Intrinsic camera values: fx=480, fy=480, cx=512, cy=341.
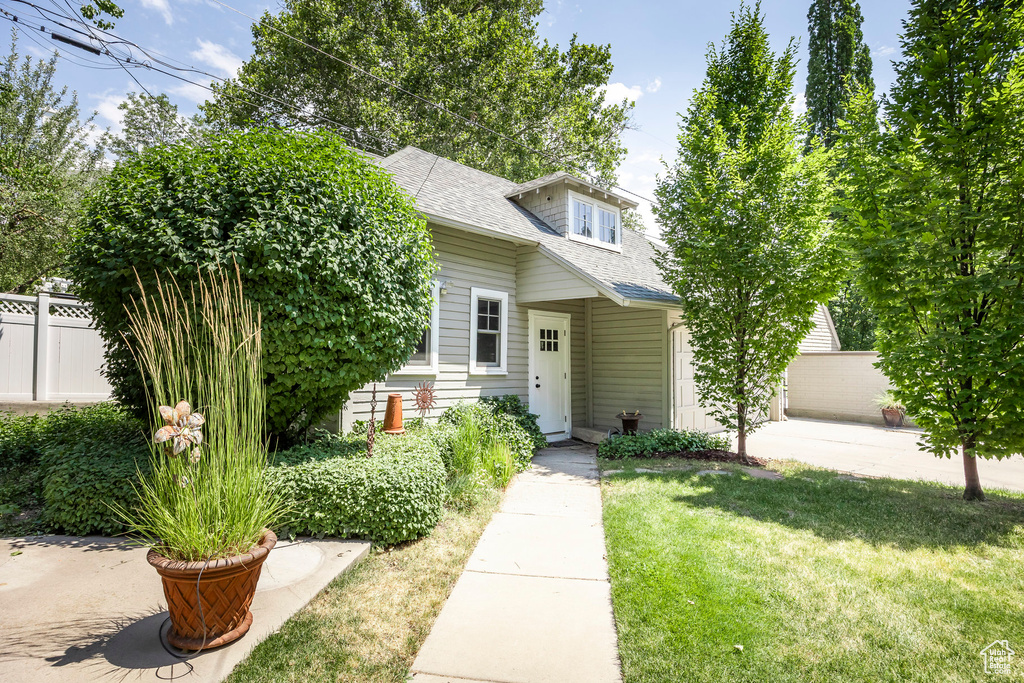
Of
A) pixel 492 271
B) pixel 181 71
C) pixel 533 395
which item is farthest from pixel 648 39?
pixel 181 71

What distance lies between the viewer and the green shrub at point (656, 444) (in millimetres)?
7957

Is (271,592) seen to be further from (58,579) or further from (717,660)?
(717,660)

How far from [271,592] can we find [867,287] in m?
6.63

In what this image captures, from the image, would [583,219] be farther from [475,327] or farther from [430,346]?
[430,346]

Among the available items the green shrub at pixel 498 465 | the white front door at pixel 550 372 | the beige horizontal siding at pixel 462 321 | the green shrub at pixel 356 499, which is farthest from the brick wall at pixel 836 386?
the green shrub at pixel 356 499

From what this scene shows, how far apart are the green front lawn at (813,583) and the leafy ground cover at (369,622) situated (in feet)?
3.95

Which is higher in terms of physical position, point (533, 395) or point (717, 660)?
point (533, 395)

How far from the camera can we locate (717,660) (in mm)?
2475

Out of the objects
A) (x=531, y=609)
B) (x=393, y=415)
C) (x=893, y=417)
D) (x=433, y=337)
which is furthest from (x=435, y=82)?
(x=531, y=609)

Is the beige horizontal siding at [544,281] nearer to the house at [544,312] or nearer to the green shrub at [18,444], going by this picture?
the house at [544,312]

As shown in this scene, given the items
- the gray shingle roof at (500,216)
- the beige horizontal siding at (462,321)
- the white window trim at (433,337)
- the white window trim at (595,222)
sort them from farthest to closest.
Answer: the white window trim at (595,222) → the gray shingle roof at (500,216) → the beige horizontal siding at (462,321) → the white window trim at (433,337)

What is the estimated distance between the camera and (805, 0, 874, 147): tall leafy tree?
2169cm

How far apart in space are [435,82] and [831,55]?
18422 mm

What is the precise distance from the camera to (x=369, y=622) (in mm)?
2863
